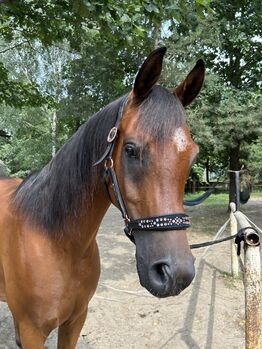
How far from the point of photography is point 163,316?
3.93 m

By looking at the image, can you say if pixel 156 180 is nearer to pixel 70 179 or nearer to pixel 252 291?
pixel 70 179

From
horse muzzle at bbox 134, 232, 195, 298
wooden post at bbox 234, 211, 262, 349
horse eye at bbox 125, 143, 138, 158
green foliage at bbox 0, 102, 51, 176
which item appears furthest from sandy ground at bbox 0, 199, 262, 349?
green foliage at bbox 0, 102, 51, 176

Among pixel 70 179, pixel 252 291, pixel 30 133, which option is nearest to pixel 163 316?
pixel 252 291

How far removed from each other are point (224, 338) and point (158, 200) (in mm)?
2710

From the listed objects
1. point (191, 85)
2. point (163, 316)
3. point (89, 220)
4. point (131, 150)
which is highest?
point (191, 85)

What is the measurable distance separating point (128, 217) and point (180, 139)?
374 mm

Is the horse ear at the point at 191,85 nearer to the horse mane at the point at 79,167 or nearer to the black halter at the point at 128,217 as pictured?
the horse mane at the point at 79,167

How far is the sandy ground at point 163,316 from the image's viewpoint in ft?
11.1

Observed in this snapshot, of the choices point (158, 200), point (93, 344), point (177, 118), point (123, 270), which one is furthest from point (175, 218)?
point (123, 270)

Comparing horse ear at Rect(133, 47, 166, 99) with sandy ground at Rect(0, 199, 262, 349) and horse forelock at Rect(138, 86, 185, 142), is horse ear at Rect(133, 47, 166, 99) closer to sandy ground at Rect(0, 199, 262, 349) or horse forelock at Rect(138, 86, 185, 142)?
horse forelock at Rect(138, 86, 185, 142)

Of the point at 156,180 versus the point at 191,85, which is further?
the point at 191,85

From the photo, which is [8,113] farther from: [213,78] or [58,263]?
[58,263]

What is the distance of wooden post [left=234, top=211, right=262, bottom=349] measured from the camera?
76.5 inches

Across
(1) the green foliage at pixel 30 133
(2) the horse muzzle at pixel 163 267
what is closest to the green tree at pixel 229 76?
(2) the horse muzzle at pixel 163 267
